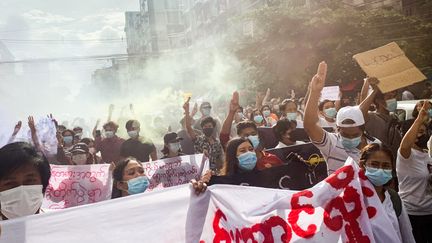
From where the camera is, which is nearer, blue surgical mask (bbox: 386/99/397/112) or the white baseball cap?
the white baseball cap

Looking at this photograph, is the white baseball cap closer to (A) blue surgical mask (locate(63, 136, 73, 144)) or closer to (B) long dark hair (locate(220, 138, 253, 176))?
(B) long dark hair (locate(220, 138, 253, 176))

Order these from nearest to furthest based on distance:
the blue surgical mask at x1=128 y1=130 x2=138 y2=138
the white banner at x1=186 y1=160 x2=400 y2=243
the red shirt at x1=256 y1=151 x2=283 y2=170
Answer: the white banner at x1=186 y1=160 x2=400 y2=243
the red shirt at x1=256 y1=151 x2=283 y2=170
the blue surgical mask at x1=128 y1=130 x2=138 y2=138

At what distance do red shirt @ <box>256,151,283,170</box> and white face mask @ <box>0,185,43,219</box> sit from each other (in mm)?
1945

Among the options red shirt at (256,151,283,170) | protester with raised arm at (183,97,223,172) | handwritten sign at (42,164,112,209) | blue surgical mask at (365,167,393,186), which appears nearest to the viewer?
blue surgical mask at (365,167,393,186)

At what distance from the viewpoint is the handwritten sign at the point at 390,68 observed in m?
5.23

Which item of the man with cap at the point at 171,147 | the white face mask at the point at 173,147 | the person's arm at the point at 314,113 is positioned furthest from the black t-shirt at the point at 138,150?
the person's arm at the point at 314,113

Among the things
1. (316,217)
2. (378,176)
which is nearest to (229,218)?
(316,217)

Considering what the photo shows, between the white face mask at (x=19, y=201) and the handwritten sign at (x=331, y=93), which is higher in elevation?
the handwritten sign at (x=331, y=93)

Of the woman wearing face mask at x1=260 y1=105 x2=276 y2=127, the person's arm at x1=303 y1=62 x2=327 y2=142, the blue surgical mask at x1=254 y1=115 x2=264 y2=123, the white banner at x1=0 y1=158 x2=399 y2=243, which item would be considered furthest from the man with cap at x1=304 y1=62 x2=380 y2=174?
the woman wearing face mask at x1=260 y1=105 x2=276 y2=127

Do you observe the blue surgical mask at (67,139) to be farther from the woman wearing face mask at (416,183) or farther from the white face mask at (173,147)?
the woman wearing face mask at (416,183)

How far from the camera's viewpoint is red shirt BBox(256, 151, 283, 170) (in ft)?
13.4

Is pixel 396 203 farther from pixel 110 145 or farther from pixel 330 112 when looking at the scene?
pixel 110 145

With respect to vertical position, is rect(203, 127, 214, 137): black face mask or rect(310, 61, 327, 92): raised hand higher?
rect(310, 61, 327, 92): raised hand

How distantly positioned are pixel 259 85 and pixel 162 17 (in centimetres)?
4859
